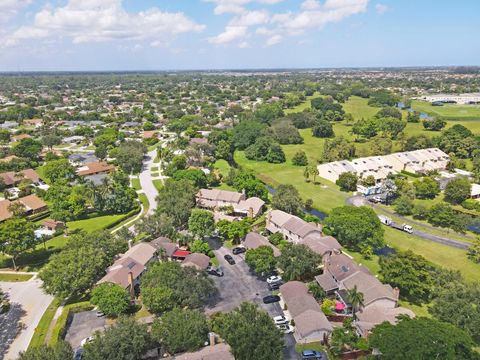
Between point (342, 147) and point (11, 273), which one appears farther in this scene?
point (342, 147)

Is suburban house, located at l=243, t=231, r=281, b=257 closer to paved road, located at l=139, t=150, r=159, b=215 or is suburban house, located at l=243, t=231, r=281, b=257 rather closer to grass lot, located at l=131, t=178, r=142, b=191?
paved road, located at l=139, t=150, r=159, b=215

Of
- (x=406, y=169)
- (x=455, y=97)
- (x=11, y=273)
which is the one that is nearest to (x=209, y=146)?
(x=406, y=169)

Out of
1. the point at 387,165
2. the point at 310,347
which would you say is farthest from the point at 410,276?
the point at 387,165

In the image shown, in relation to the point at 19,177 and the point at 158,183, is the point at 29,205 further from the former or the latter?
the point at 158,183

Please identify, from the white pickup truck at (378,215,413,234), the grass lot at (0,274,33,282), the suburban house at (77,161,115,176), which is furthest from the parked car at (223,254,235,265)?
the suburban house at (77,161,115,176)

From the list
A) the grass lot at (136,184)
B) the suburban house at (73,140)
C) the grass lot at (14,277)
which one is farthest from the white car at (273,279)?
the suburban house at (73,140)

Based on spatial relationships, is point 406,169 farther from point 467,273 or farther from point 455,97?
point 455,97

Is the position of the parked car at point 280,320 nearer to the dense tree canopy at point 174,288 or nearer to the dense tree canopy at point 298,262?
the dense tree canopy at point 298,262

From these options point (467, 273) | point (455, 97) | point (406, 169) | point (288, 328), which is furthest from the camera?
point (455, 97)
